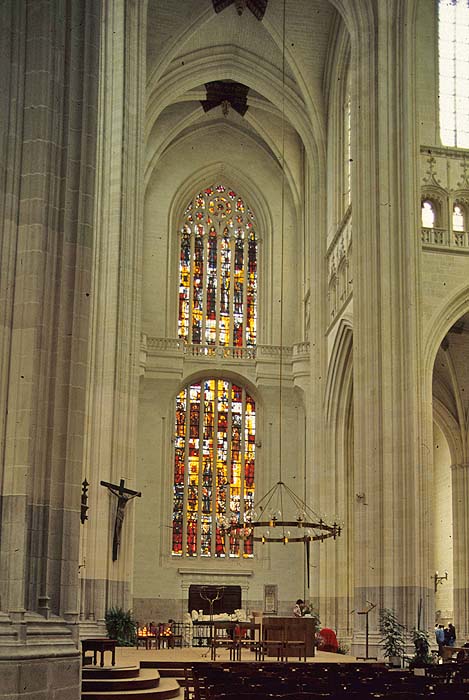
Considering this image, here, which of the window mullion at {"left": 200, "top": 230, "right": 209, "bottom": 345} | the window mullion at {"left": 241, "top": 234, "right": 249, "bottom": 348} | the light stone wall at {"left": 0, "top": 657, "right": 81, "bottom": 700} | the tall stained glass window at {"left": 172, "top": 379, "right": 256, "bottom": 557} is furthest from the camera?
the window mullion at {"left": 241, "top": 234, "right": 249, "bottom": 348}

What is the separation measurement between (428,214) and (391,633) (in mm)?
11784

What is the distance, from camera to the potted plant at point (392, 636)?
2228cm

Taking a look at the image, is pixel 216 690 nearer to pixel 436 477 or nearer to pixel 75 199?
pixel 75 199

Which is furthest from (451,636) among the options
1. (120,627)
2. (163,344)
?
(163,344)

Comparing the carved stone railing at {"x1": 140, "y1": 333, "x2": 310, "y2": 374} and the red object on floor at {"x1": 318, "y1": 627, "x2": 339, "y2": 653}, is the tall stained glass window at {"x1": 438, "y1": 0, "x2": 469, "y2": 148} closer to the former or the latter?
the carved stone railing at {"x1": 140, "y1": 333, "x2": 310, "y2": 374}

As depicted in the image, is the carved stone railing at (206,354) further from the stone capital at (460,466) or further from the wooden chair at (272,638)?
the wooden chair at (272,638)

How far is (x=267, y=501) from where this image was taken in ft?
126

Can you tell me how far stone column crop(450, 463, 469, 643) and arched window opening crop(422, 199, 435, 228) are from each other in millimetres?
10490

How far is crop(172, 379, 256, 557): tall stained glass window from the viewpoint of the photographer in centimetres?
3794

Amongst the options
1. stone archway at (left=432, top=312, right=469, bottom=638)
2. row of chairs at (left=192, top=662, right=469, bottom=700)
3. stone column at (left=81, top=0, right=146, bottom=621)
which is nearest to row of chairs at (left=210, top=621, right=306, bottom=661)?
stone column at (left=81, top=0, right=146, bottom=621)

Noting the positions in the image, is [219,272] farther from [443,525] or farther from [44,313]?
[44,313]

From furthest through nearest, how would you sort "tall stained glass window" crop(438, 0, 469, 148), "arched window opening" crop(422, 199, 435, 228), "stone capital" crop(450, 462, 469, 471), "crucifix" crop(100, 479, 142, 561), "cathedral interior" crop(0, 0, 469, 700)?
"stone capital" crop(450, 462, 469, 471) < "tall stained glass window" crop(438, 0, 469, 148) < "arched window opening" crop(422, 199, 435, 228) < "crucifix" crop(100, 479, 142, 561) < "cathedral interior" crop(0, 0, 469, 700)

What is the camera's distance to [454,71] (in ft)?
98.2

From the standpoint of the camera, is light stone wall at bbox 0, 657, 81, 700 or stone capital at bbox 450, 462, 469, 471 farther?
stone capital at bbox 450, 462, 469, 471
